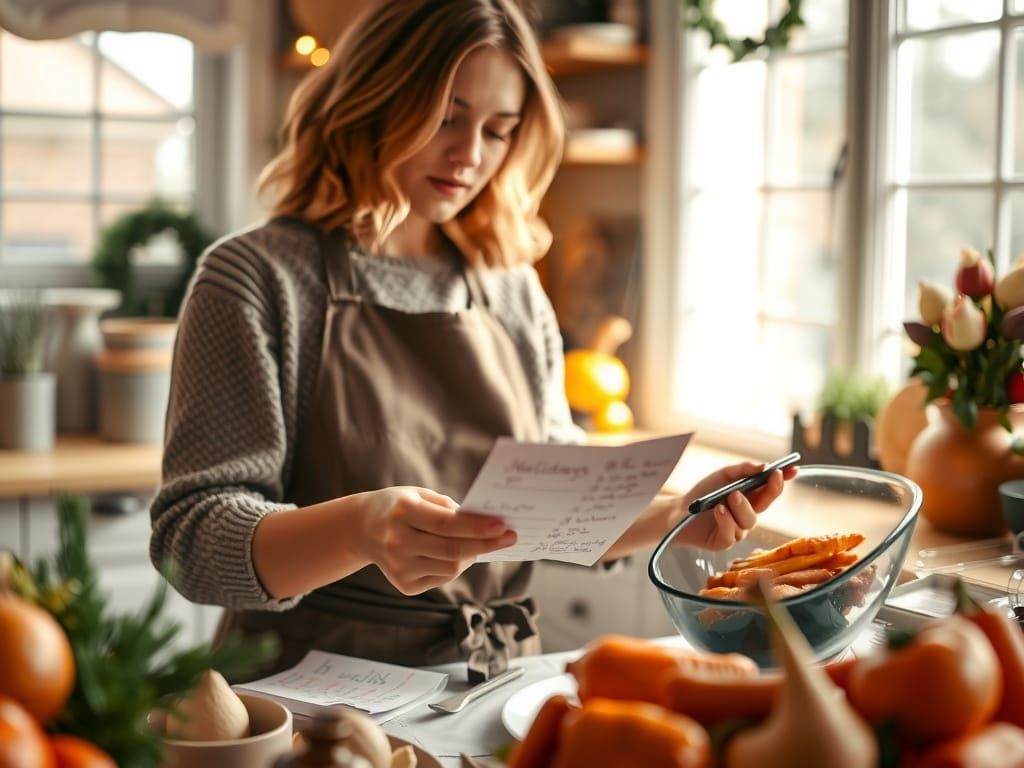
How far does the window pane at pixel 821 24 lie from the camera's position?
248 cm

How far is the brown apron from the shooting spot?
4.97ft

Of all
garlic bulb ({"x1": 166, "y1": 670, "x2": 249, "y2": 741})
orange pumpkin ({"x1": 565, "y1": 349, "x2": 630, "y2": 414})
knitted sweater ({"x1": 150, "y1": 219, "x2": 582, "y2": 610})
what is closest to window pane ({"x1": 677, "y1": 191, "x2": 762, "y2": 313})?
orange pumpkin ({"x1": 565, "y1": 349, "x2": 630, "y2": 414})

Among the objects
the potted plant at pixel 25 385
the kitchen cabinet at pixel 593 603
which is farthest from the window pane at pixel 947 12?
the potted plant at pixel 25 385

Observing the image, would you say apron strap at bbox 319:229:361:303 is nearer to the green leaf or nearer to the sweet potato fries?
the sweet potato fries

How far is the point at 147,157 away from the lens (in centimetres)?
329

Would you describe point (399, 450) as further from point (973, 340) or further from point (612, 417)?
point (612, 417)

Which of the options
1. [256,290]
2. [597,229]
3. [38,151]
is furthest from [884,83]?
[38,151]

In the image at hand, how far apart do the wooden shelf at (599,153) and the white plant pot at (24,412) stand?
128 centimetres

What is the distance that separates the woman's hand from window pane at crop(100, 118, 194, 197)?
2.37m

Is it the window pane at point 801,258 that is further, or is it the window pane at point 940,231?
the window pane at point 801,258

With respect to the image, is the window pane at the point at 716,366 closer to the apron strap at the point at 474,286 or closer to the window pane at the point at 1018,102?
the window pane at the point at 1018,102

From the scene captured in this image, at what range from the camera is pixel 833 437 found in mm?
2268

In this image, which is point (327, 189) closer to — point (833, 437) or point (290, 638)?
point (290, 638)

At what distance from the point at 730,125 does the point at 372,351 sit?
4.97 feet
